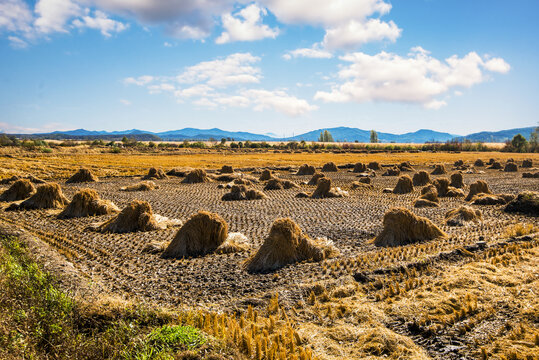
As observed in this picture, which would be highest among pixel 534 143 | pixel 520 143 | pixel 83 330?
pixel 534 143

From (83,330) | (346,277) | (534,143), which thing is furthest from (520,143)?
(83,330)

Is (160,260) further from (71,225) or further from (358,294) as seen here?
(71,225)

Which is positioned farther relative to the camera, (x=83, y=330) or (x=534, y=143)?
(x=534, y=143)

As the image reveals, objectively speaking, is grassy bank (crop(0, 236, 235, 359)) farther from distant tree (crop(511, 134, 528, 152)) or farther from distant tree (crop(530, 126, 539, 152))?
distant tree (crop(530, 126, 539, 152))

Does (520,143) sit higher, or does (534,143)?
(534,143)

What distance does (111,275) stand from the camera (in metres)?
8.93

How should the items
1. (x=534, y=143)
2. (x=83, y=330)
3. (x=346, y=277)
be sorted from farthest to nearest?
(x=534, y=143), (x=346, y=277), (x=83, y=330)

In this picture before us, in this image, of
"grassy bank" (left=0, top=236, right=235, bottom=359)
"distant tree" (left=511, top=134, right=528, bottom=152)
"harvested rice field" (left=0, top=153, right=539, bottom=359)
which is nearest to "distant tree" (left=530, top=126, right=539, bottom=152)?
"distant tree" (left=511, top=134, right=528, bottom=152)

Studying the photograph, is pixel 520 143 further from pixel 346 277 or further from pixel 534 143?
pixel 346 277

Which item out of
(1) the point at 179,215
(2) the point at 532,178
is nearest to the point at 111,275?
(1) the point at 179,215

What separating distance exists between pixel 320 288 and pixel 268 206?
1470cm

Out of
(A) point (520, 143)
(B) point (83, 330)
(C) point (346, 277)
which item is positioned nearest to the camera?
(B) point (83, 330)

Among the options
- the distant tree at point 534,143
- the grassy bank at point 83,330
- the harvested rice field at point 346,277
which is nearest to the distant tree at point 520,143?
the distant tree at point 534,143

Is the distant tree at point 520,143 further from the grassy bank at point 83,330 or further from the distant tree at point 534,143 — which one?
the grassy bank at point 83,330
